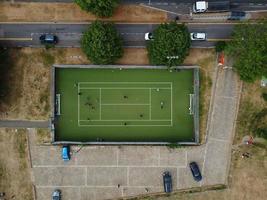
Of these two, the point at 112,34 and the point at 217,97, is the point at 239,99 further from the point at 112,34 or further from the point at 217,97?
the point at 112,34

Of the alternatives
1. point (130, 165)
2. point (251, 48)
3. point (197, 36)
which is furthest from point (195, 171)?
point (197, 36)

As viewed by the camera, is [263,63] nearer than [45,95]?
Yes

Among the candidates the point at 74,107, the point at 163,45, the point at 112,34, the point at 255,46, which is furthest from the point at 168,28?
the point at 74,107

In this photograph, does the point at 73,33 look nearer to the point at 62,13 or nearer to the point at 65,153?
the point at 62,13

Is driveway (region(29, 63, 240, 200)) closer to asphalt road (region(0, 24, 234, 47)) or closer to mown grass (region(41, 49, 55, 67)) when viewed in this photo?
asphalt road (region(0, 24, 234, 47))

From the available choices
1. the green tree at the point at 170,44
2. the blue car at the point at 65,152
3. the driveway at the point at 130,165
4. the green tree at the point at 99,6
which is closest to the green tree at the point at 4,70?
the driveway at the point at 130,165

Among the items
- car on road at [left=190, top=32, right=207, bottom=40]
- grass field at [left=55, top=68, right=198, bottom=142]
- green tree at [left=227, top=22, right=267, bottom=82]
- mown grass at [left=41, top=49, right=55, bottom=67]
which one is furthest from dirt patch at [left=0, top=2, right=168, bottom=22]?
green tree at [left=227, top=22, right=267, bottom=82]
